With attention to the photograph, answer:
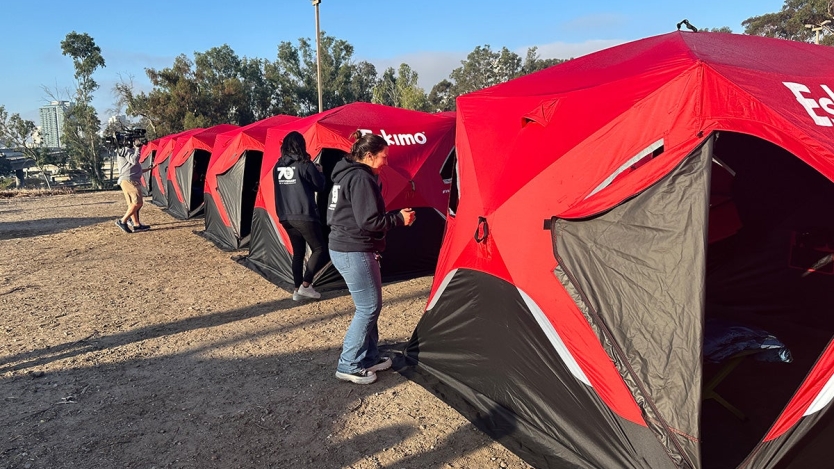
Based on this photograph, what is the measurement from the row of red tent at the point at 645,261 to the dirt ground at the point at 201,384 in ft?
1.63

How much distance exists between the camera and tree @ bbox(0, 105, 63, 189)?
26750 millimetres

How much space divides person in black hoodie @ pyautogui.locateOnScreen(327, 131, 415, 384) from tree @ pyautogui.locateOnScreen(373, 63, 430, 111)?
3720cm

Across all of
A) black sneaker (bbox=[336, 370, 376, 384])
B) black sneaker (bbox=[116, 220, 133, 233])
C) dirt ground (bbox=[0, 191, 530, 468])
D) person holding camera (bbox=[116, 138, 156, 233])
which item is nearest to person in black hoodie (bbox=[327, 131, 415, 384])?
black sneaker (bbox=[336, 370, 376, 384])

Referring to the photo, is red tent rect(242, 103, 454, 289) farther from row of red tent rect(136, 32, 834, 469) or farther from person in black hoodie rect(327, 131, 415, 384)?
person in black hoodie rect(327, 131, 415, 384)

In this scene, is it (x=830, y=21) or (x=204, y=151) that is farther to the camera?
(x=830, y=21)

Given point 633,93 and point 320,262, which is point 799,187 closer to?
point 633,93

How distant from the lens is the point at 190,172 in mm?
12258

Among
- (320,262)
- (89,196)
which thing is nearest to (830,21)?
(320,262)

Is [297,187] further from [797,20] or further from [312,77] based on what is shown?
[312,77]

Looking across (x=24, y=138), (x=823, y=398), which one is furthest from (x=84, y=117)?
(x=823, y=398)

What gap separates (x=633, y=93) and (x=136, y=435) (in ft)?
12.1

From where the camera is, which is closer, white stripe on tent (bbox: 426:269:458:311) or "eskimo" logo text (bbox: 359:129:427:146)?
white stripe on tent (bbox: 426:269:458:311)

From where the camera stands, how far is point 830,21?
84.1ft

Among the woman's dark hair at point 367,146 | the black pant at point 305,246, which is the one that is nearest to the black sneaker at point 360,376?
the woman's dark hair at point 367,146
